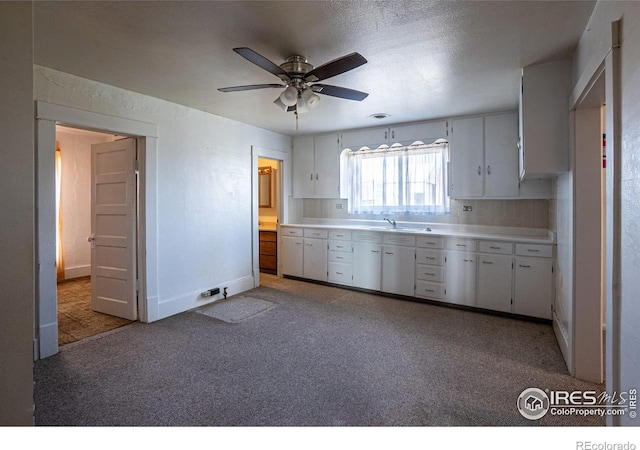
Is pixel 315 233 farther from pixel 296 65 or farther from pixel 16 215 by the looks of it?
pixel 16 215

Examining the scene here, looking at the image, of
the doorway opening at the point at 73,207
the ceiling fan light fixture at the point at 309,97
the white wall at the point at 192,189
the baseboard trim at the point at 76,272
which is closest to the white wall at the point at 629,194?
the ceiling fan light fixture at the point at 309,97

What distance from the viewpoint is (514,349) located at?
289 cm

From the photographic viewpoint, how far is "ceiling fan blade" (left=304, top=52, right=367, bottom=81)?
6.61 feet

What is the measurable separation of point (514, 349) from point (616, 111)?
2.21m

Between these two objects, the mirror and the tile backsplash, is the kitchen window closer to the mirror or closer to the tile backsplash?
the tile backsplash

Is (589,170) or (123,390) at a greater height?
(589,170)

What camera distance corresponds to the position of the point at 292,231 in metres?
5.42

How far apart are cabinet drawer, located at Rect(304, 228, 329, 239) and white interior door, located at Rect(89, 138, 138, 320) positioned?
251cm

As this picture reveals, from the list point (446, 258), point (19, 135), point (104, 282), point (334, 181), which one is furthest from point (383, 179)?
point (19, 135)

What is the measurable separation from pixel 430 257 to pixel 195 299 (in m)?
3.02

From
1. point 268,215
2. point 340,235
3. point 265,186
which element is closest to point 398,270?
point 340,235

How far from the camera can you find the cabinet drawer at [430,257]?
162 inches

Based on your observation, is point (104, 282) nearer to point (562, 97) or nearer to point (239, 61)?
point (239, 61)

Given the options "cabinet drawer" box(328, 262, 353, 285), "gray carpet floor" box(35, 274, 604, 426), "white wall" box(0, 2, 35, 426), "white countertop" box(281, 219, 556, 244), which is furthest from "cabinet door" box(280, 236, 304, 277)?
"white wall" box(0, 2, 35, 426)
